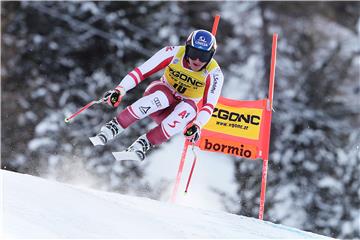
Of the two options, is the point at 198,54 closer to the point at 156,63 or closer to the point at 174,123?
the point at 156,63

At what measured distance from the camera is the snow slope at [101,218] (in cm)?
365

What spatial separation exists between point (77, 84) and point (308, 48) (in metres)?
6.23

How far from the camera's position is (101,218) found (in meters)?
4.14

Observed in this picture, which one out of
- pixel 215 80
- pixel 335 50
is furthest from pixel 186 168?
pixel 215 80

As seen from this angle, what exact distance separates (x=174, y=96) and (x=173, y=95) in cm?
1

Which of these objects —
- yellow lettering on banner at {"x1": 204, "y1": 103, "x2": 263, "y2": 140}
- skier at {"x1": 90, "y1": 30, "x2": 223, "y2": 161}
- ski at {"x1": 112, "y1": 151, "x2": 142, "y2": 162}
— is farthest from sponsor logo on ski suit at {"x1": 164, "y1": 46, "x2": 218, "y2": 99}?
yellow lettering on banner at {"x1": 204, "y1": 103, "x2": 263, "y2": 140}

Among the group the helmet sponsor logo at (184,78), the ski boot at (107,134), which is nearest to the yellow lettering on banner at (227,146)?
the helmet sponsor logo at (184,78)

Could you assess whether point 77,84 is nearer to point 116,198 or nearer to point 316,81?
point 316,81

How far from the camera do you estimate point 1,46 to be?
16.3 metres

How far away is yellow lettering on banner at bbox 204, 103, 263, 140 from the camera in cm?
701

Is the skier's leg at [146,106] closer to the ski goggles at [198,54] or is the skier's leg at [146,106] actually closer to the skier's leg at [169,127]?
the skier's leg at [169,127]

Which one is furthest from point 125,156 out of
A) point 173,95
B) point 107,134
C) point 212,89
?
point 212,89

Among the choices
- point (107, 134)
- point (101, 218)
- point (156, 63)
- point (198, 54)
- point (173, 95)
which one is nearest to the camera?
point (101, 218)

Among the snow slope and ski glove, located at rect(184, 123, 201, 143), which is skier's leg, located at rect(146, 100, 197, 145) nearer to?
ski glove, located at rect(184, 123, 201, 143)
